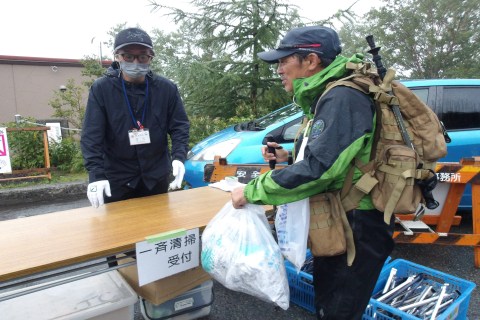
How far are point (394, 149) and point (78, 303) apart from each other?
170cm

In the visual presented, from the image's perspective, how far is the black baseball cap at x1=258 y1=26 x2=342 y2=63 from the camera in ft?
4.65

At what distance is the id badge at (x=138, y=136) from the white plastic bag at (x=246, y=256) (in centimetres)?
105

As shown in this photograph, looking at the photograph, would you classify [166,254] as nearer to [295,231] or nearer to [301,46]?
[295,231]

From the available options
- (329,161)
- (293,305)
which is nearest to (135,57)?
(329,161)

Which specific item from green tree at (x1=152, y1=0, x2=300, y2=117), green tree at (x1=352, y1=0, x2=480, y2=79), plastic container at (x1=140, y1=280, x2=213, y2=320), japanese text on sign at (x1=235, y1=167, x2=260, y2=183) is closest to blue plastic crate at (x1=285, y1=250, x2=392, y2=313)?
plastic container at (x1=140, y1=280, x2=213, y2=320)

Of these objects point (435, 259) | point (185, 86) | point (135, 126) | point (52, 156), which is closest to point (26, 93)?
point (52, 156)

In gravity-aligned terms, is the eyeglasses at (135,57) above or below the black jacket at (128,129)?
above

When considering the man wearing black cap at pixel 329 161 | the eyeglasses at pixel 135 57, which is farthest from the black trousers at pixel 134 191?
the man wearing black cap at pixel 329 161

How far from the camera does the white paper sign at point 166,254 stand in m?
1.59

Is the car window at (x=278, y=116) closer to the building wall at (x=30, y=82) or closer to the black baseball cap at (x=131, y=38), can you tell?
the black baseball cap at (x=131, y=38)

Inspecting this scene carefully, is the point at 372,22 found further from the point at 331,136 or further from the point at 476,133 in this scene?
the point at 331,136

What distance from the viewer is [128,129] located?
7.81 ft

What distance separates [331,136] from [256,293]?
2.42 ft

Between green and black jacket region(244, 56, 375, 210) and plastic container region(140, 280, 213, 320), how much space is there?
1182 mm
